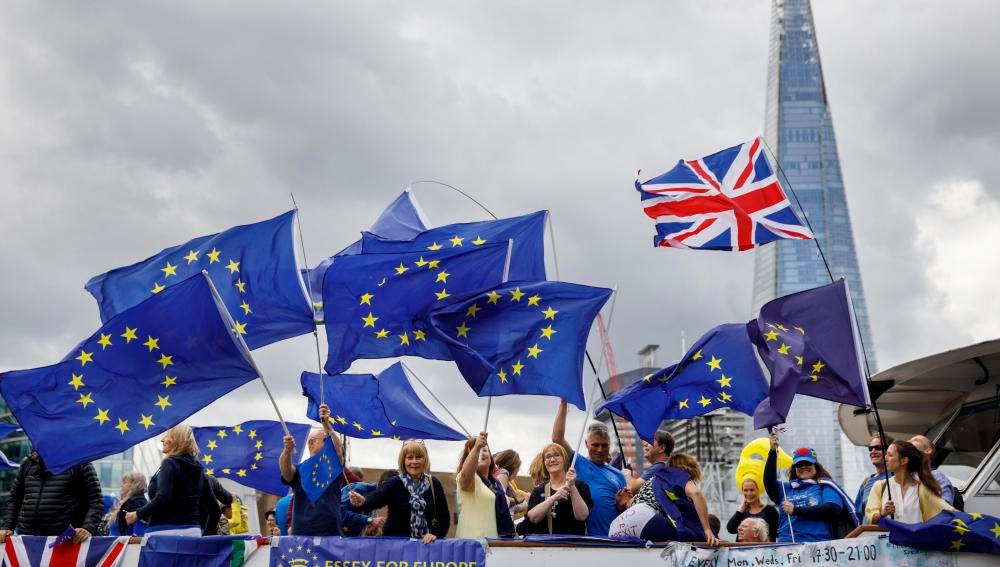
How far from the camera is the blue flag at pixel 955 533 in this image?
8.21 meters

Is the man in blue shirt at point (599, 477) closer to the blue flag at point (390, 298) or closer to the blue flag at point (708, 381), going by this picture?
the blue flag at point (708, 381)

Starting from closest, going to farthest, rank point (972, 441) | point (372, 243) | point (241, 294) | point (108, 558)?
point (108, 558) < point (972, 441) < point (241, 294) < point (372, 243)

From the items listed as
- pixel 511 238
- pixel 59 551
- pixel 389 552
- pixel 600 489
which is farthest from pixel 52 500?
pixel 511 238

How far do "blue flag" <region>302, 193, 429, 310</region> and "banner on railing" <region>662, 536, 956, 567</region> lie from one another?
305 inches

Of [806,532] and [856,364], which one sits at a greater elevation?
[856,364]

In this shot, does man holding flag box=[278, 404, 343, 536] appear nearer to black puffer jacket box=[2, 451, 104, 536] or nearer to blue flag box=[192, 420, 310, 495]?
black puffer jacket box=[2, 451, 104, 536]

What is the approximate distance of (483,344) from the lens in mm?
11867

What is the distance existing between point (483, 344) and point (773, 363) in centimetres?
306

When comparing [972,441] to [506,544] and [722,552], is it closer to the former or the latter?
[722,552]

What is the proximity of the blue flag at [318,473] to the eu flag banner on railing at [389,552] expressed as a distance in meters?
0.53

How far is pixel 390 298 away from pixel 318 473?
287cm

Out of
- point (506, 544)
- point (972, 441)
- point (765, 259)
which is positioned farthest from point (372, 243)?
point (765, 259)

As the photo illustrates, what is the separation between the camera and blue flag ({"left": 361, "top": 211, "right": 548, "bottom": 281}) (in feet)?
44.8

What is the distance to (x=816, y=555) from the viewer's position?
28.5 ft
